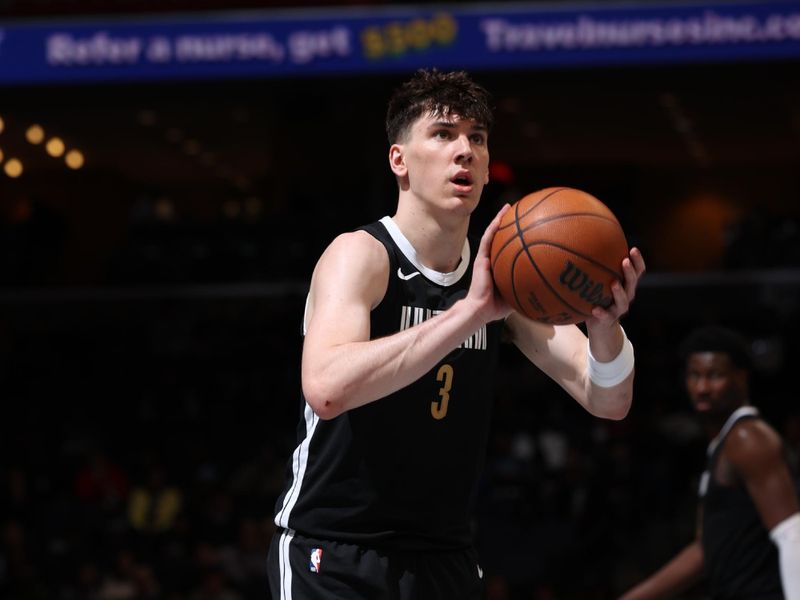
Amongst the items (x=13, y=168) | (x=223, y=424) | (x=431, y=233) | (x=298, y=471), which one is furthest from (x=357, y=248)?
(x=223, y=424)

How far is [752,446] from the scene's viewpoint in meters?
4.96

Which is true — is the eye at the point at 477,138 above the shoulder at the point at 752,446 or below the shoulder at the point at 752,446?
above

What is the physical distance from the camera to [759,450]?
16.2 feet

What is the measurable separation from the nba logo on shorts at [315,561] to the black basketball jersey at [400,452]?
0.05 meters

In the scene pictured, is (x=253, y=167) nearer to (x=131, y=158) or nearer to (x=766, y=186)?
(x=131, y=158)

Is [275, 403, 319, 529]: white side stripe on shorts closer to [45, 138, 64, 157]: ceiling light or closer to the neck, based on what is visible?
the neck

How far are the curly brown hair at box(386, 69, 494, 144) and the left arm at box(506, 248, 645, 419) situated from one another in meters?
0.61

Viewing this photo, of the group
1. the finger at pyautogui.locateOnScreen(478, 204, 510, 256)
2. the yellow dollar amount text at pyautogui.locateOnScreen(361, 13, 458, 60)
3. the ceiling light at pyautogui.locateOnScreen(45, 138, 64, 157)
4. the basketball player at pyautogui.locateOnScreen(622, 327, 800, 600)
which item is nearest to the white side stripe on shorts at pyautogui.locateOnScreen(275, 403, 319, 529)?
the finger at pyautogui.locateOnScreen(478, 204, 510, 256)

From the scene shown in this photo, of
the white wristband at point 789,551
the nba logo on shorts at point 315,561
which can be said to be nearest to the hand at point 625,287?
the nba logo on shorts at point 315,561

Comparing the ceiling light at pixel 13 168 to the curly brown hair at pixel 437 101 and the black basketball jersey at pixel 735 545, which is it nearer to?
the black basketball jersey at pixel 735 545

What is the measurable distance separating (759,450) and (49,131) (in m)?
9.88

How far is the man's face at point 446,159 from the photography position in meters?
3.49

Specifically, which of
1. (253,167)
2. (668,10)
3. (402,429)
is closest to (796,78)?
(668,10)

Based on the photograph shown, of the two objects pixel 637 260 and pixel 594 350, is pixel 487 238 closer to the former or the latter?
pixel 637 260
